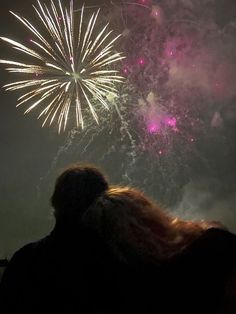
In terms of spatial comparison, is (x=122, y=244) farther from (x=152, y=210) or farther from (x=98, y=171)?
(x=98, y=171)

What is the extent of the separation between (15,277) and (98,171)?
3.38 feet

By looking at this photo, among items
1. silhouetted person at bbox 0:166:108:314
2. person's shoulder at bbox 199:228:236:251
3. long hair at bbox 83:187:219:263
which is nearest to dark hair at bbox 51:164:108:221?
silhouetted person at bbox 0:166:108:314

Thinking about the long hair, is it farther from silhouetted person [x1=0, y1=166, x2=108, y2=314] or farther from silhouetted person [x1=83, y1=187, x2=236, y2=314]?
silhouetted person [x1=0, y1=166, x2=108, y2=314]

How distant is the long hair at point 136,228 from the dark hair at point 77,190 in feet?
0.52

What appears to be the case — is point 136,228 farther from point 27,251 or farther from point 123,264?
point 27,251

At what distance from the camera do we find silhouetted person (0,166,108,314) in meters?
2.92

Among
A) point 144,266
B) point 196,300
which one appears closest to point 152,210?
point 144,266

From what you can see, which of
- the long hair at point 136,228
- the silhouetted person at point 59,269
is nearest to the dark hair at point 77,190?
the silhouetted person at point 59,269

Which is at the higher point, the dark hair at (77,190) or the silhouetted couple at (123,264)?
the dark hair at (77,190)

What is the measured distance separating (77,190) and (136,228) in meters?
0.62

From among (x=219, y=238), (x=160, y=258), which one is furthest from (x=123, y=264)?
(x=219, y=238)

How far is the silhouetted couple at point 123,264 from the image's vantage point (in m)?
2.72

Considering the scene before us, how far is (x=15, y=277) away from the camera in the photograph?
3.07 metres

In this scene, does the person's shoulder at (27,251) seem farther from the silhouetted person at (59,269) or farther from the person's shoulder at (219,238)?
the person's shoulder at (219,238)
